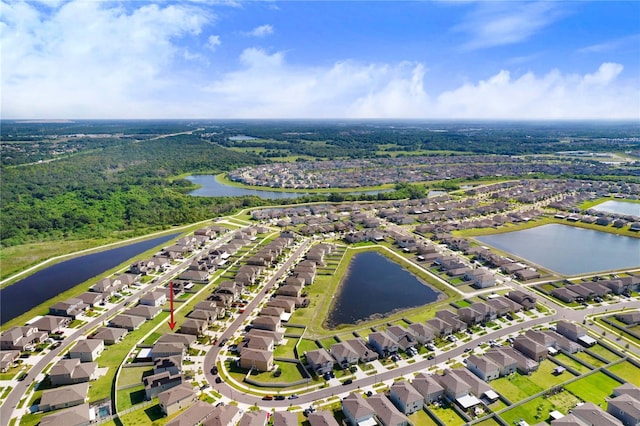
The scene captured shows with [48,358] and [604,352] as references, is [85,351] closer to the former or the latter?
[48,358]

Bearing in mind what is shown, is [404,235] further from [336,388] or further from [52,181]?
[52,181]

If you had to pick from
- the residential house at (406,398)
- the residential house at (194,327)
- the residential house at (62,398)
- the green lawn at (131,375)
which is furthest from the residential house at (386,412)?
the residential house at (62,398)

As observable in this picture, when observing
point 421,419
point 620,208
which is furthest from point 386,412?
point 620,208

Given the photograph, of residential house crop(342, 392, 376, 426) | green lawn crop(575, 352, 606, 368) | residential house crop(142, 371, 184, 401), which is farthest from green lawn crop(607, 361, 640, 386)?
residential house crop(142, 371, 184, 401)

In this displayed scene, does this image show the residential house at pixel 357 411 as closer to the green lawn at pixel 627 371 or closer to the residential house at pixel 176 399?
the residential house at pixel 176 399

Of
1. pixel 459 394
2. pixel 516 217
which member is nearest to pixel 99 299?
pixel 459 394

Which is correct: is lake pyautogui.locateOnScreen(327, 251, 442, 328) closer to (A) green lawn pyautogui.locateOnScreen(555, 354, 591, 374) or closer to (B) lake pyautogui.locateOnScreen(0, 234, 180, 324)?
(A) green lawn pyautogui.locateOnScreen(555, 354, 591, 374)
